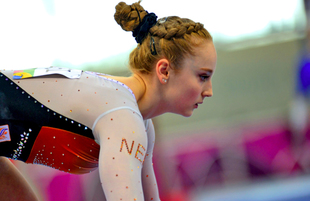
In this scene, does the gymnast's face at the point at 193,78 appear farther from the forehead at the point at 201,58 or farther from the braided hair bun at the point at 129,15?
the braided hair bun at the point at 129,15

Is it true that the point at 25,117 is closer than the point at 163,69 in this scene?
Yes

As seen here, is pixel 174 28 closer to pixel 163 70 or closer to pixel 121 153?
pixel 163 70

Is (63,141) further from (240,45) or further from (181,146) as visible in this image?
(240,45)

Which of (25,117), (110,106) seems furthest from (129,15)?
(25,117)

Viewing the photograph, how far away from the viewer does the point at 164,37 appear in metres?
1.16

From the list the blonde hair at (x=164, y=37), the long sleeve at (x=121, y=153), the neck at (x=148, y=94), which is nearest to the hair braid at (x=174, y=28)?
the blonde hair at (x=164, y=37)

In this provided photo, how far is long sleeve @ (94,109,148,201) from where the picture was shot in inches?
33.2

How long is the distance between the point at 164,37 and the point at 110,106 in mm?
373

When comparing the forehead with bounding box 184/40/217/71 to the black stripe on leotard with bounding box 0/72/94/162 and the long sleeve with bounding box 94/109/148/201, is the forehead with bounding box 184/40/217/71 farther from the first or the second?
the black stripe on leotard with bounding box 0/72/94/162

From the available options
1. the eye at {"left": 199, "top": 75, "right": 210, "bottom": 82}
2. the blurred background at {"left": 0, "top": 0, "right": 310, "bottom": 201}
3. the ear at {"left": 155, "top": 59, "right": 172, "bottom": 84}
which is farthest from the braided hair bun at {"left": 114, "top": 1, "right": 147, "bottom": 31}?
the blurred background at {"left": 0, "top": 0, "right": 310, "bottom": 201}

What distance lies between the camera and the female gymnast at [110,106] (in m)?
0.89

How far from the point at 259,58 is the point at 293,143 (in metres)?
1.80

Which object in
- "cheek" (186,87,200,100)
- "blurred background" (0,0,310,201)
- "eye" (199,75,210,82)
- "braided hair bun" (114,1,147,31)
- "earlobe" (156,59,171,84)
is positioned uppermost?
"braided hair bun" (114,1,147,31)

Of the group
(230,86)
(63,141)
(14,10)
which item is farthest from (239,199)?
(14,10)
